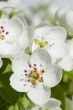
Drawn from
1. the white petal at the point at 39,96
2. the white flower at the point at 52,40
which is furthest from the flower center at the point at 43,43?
the white petal at the point at 39,96

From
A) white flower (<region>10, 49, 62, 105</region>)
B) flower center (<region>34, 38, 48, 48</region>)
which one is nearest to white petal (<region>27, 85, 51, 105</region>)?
white flower (<region>10, 49, 62, 105</region>)

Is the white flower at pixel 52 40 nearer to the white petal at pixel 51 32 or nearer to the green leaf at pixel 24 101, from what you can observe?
the white petal at pixel 51 32

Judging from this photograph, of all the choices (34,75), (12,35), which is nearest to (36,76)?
(34,75)

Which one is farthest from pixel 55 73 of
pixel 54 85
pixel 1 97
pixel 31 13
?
pixel 31 13

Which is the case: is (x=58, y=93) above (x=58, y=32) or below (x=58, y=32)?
below

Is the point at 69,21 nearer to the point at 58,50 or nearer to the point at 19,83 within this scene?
the point at 58,50
